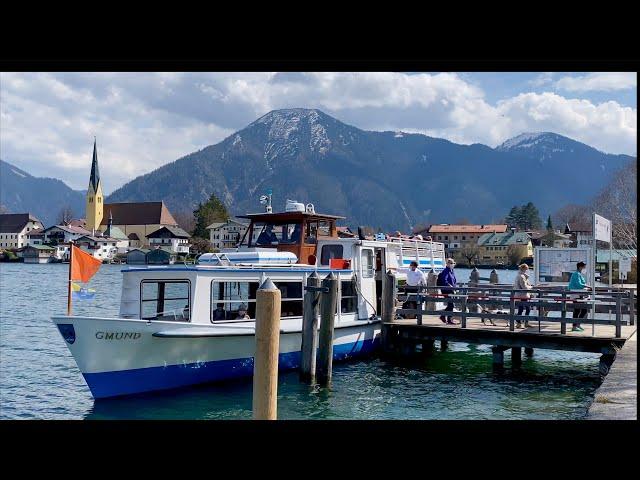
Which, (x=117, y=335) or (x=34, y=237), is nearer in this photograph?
(x=117, y=335)

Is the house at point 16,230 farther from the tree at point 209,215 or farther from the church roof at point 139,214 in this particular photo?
Answer: the tree at point 209,215

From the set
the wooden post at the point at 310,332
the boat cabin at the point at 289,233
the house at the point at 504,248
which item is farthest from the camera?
the house at the point at 504,248

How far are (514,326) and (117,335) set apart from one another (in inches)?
348

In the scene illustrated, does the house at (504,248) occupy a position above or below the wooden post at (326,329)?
above

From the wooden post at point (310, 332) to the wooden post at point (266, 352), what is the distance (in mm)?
7106

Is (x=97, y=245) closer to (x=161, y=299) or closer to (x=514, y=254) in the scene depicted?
(x=514, y=254)

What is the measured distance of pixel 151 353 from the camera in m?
13.6

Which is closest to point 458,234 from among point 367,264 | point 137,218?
point 137,218

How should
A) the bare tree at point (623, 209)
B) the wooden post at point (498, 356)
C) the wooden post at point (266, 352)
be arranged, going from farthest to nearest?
the bare tree at point (623, 209)
the wooden post at point (498, 356)
the wooden post at point (266, 352)

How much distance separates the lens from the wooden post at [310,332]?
15164mm

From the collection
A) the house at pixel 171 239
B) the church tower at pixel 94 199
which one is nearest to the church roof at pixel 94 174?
the church tower at pixel 94 199
